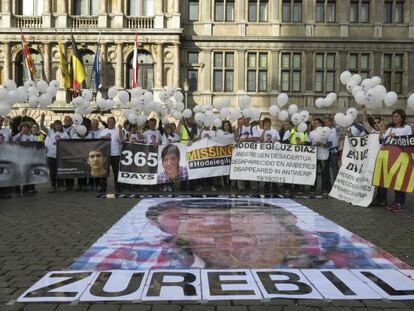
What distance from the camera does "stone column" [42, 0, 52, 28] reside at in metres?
31.0

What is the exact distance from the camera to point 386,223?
838 cm

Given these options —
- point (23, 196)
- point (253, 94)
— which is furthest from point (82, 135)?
point (253, 94)

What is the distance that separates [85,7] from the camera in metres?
32.1

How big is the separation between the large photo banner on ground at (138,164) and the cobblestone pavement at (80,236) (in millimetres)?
1192

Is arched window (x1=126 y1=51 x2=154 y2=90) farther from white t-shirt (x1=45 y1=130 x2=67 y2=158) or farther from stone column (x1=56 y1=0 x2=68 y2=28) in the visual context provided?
white t-shirt (x1=45 y1=130 x2=67 y2=158)

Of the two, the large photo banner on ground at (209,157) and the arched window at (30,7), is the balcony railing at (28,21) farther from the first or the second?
the large photo banner on ground at (209,157)

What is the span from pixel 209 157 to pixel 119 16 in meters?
20.7

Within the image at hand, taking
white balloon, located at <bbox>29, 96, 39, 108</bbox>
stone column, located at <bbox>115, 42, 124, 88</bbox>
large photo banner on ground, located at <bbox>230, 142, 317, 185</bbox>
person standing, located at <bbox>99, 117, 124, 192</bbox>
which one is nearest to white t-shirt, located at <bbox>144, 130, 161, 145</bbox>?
person standing, located at <bbox>99, 117, 124, 192</bbox>

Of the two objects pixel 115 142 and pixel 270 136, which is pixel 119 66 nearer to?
pixel 115 142

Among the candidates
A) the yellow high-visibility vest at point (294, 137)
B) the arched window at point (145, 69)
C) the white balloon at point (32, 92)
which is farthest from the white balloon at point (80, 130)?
the arched window at point (145, 69)

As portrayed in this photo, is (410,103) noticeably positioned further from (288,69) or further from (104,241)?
(288,69)

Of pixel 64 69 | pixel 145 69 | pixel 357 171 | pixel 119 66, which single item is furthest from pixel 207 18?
pixel 357 171

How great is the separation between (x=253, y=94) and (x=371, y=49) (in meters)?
8.34

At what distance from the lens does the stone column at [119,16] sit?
102 feet
